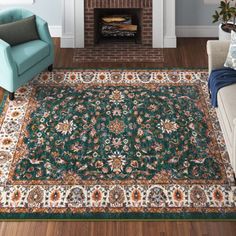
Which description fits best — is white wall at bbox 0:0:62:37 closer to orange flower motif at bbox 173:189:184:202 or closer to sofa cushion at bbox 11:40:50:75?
sofa cushion at bbox 11:40:50:75

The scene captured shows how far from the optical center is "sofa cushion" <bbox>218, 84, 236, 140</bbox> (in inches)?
A: 166

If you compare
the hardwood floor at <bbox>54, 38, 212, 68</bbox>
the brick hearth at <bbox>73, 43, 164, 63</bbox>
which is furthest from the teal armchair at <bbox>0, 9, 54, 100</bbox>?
the brick hearth at <bbox>73, 43, 164, 63</bbox>

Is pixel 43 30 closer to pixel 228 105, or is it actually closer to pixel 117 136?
pixel 117 136

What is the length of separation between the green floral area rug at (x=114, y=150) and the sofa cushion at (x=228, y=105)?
1.16ft

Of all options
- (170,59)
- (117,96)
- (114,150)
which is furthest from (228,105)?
(170,59)

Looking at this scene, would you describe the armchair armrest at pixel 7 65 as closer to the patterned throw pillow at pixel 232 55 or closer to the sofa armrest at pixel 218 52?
the sofa armrest at pixel 218 52

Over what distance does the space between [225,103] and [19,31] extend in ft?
8.30

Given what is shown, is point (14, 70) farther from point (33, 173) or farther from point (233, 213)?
point (233, 213)

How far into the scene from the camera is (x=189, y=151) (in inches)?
181

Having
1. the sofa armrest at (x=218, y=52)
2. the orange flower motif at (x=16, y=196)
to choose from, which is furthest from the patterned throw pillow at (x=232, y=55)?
the orange flower motif at (x=16, y=196)

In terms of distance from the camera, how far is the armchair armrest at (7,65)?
5160mm

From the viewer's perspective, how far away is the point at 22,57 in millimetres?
5410

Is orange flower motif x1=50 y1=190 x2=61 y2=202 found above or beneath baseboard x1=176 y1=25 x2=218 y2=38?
beneath

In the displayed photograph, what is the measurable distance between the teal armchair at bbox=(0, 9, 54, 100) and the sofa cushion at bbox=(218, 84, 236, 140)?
208cm
